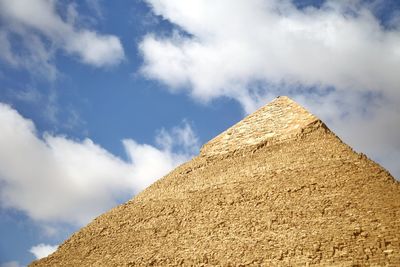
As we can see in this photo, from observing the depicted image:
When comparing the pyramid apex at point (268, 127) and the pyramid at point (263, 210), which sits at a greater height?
the pyramid apex at point (268, 127)

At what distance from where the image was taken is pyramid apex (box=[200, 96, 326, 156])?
68.3 ft

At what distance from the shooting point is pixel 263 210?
16.0m

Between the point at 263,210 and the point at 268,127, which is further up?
the point at 268,127

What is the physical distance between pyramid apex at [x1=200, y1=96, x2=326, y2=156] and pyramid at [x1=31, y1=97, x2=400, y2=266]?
6 cm

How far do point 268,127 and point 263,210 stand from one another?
692 centimetres

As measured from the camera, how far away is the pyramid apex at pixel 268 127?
2081 cm

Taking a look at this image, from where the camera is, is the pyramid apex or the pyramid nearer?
the pyramid

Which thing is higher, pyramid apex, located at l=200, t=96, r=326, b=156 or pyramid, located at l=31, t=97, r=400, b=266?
pyramid apex, located at l=200, t=96, r=326, b=156

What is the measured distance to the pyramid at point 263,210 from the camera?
13.5 m

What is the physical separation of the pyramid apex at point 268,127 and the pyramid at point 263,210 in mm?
63

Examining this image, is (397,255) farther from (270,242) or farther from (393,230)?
(270,242)

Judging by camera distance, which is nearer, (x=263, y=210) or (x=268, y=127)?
(x=263, y=210)

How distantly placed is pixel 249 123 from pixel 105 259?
9.95 m

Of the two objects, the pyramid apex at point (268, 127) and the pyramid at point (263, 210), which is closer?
the pyramid at point (263, 210)
